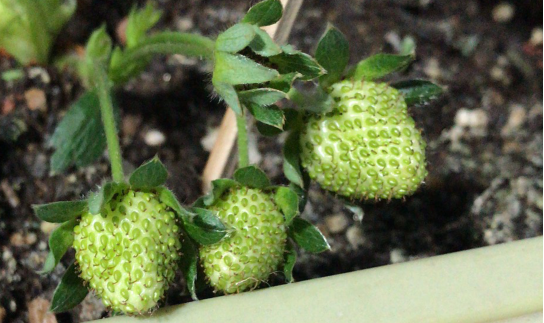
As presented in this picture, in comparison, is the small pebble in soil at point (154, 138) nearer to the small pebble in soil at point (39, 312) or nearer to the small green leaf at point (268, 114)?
the small pebble in soil at point (39, 312)

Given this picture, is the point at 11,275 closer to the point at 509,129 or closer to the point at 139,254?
the point at 139,254

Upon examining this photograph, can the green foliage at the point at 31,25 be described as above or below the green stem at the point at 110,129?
above

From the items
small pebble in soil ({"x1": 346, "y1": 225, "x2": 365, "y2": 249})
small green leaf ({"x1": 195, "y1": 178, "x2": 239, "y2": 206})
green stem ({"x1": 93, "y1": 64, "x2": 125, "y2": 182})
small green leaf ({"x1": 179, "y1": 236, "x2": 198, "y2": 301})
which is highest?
green stem ({"x1": 93, "y1": 64, "x2": 125, "y2": 182})

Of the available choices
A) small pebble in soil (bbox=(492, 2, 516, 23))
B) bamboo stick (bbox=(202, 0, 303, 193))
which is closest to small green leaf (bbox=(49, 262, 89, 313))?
bamboo stick (bbox=(202, 0, 303, 193))

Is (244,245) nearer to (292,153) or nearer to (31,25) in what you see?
(292,153)

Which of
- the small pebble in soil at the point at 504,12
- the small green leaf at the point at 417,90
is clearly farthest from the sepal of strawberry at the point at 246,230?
the small pebble in soil at the point at 504,12

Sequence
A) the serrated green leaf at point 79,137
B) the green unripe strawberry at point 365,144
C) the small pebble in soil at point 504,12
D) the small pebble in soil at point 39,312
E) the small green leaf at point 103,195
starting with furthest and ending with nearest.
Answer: the small pebble in soil at point 504,12 → the serrated green leaf at point 79,137 → the small pebble in soil at point 39,312 → the green unripe strawberry at point 365,144 → the small green leaf at point 103,195

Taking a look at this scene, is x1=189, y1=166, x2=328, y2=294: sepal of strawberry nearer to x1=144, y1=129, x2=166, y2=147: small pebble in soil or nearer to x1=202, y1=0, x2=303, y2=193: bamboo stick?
x1=202, y1=0, x2=303, y2=193: bamboo stick

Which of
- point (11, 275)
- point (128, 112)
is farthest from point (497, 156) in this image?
point (11, 275)

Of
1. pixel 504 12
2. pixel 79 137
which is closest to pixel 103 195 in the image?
pixel 79 137
